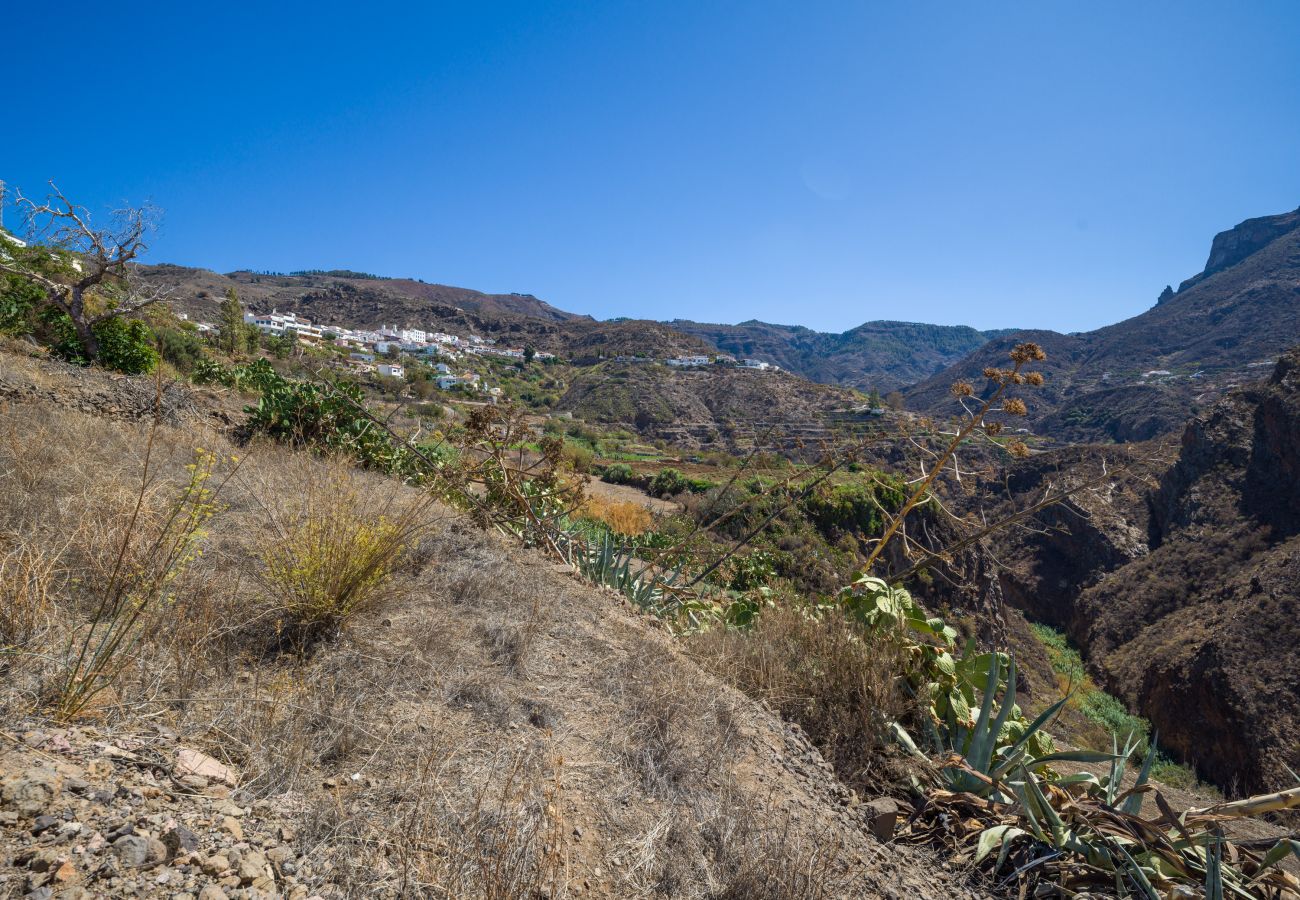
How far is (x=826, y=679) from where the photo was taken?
104 inches

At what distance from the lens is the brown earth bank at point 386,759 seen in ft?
4.08

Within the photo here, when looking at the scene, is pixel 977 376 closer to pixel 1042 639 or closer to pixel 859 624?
pixel 1042 639

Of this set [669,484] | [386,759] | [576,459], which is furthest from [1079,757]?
[669,484]

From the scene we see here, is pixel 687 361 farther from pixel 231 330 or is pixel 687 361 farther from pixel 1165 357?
pixel 231 330

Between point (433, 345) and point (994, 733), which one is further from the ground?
point (433, 345)

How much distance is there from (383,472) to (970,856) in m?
6.24

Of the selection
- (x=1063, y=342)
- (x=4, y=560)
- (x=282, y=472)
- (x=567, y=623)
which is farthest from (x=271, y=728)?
(x=1063, y=342)

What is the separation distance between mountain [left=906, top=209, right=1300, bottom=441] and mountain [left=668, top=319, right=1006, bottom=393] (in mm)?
44146

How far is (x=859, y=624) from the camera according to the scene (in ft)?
9.34

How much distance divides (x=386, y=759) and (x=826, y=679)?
1.87 meters

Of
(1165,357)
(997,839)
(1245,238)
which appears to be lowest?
(997,839)

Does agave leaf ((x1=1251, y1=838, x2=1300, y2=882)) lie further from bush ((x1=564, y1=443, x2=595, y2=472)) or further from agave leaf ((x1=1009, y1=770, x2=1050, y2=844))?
bush ((x1=564, y1=443, x2=595, y2=472))

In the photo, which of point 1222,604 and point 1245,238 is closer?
point 1222,604

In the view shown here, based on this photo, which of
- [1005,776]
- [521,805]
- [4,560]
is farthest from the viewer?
[1005,776]
